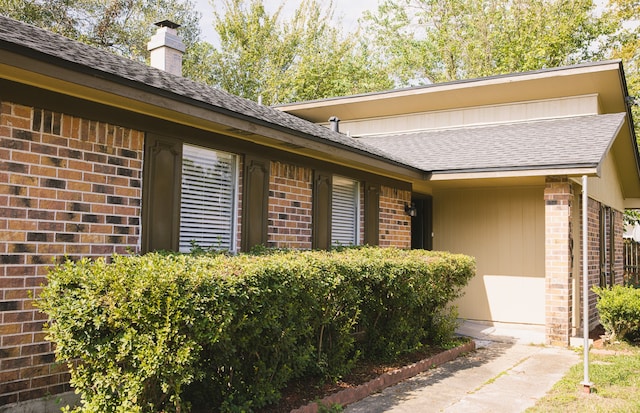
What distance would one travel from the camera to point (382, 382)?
5.85 m

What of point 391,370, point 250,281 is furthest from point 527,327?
point 250,281

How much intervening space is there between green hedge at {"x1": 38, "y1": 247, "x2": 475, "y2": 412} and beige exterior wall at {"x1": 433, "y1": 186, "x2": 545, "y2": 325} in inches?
213

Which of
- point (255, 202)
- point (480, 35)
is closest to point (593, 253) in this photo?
point (255, 202)

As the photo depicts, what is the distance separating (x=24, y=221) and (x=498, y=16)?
83.5ft

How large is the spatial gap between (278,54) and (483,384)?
21792 mm

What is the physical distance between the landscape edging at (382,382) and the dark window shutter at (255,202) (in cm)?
212

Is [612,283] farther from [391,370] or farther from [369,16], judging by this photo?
[369,16]

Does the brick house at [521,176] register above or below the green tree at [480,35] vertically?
below

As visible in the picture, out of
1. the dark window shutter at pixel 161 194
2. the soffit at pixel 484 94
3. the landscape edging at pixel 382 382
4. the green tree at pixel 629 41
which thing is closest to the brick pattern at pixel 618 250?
the soffit at pixel 484 94

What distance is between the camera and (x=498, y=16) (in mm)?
25453

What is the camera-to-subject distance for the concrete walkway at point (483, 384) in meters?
5.30

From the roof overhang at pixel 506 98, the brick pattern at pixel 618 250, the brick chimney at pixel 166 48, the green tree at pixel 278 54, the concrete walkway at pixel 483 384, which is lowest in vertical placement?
the concrete walkway at pixel 483 384

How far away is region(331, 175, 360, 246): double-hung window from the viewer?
8344 millimetres

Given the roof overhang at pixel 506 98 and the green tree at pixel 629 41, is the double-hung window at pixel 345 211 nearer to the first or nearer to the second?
the roof overhang at pixel 506 98
